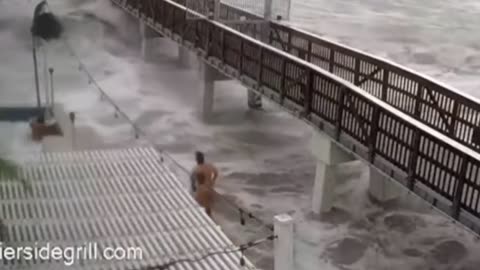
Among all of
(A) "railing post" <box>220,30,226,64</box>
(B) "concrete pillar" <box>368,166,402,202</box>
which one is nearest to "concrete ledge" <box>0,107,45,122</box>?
(A) "railing post" <box>220,30,226,64</box>

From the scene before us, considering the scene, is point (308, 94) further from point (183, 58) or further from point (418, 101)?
point (183, 58)

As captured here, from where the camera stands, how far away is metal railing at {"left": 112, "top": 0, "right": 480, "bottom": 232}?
251 inches

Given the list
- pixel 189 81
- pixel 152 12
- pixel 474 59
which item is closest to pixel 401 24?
pixel 474 59

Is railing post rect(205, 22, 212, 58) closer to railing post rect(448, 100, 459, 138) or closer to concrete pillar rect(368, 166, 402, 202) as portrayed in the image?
concrete pillar rect(368, 166, 402, 202)

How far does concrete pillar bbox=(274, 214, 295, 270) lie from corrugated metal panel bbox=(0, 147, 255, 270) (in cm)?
41

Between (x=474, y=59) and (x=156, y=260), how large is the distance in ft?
59.2

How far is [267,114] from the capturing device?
14.9 meters

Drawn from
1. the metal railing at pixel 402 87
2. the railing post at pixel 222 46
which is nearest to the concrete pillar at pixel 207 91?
the railing post at pixel 222 46

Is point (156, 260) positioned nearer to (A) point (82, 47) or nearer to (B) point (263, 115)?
(B) point (263, 115)

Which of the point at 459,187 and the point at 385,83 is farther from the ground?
the point at 385,83

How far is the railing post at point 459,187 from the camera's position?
6.09 metres

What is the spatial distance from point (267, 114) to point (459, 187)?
893cm

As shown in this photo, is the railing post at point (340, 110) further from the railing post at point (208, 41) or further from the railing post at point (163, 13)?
the railing post at point (163, 13)

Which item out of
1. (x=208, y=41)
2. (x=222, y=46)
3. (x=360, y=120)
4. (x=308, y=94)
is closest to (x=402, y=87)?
(x=308, y=94)
